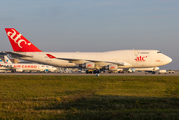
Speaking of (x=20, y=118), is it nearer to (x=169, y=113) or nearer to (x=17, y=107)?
(x=17, y=107)

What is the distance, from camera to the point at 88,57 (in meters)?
44.9

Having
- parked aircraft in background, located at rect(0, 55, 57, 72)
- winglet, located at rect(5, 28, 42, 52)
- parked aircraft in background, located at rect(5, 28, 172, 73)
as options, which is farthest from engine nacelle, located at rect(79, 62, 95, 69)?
parked aircraft in background, located at rect(0, 55, 57, 72)

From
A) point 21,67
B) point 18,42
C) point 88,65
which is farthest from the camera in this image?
point 21,67

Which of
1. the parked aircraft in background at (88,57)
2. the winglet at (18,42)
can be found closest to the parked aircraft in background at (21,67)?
the winglet at (18,42)

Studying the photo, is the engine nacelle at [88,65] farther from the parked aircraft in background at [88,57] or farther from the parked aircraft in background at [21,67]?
the parked aircraft in background at [21,67]

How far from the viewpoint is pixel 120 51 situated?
45.7 m

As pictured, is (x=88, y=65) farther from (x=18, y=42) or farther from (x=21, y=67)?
(x=21, y=67)

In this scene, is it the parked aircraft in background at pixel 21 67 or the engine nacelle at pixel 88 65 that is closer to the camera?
the engine nacelle at pixel 88 65

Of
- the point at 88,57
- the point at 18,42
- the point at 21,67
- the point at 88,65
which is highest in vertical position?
the point at 18,42

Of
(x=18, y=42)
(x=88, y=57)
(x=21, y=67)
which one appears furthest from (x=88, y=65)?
(x=21, y=67)

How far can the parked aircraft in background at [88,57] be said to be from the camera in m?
43.9

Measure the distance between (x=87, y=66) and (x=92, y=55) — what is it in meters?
3.12

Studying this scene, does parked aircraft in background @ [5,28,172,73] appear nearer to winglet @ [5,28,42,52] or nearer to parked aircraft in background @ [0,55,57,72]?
winglet @ [5,28,42,52]

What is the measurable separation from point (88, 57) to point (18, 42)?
49.9ft
